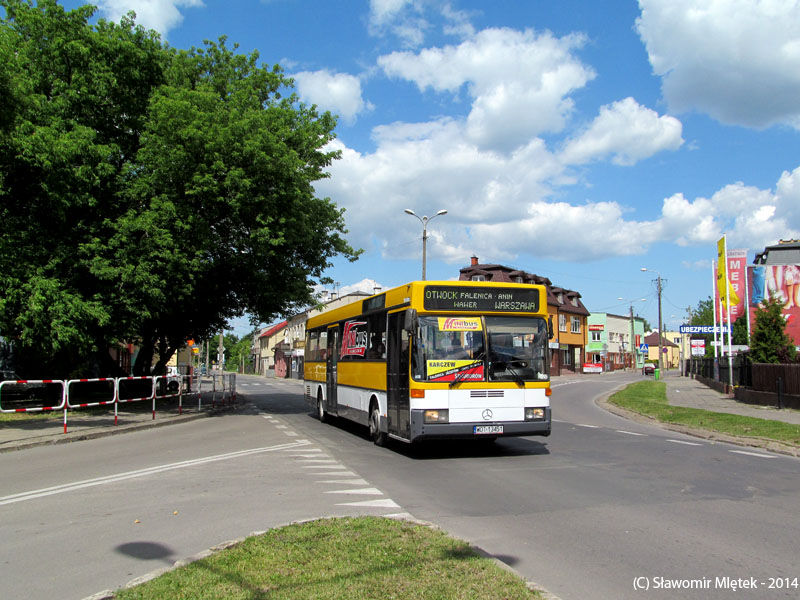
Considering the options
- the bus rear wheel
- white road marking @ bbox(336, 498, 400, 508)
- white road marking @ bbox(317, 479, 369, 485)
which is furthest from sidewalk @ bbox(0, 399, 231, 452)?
white road marking @ bbox(336, 498, 400, 508)

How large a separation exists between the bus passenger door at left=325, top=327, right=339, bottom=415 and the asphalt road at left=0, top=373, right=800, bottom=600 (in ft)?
12.1

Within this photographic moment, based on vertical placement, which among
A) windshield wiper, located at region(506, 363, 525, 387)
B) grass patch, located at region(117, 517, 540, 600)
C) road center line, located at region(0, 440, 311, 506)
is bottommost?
road center line, located at region(0, 440, 311, 506)

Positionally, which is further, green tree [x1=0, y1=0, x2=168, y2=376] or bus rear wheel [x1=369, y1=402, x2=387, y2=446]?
green tree [x1=0, y1=0, x2=168, y2=376]

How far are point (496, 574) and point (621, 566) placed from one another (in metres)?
1.24

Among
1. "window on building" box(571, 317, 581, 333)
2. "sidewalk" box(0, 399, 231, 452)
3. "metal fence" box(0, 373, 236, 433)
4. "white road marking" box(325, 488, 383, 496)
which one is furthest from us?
"window on building" box(571, 317, 581, 333)

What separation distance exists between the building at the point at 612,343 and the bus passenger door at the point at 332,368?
76.4m

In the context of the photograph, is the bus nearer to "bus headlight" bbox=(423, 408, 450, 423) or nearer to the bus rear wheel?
"bus headlight" bbox=(423, 408, 450, 423)

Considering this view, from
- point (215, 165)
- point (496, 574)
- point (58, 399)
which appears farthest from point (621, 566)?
point (58, 399)

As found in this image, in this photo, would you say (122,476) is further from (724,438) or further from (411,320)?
(724,438)

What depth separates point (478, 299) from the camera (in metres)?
11.8

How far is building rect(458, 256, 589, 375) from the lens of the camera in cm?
6912

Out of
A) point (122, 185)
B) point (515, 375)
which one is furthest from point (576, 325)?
point (515, 375)

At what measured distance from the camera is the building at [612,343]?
101250 mm

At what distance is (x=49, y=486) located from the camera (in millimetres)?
9109
